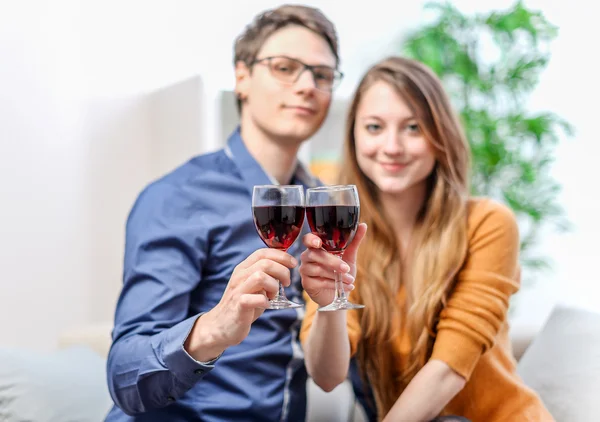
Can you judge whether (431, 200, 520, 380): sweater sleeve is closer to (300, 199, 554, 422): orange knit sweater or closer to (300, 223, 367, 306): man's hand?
(300, 199, 554, 422): orange knit sweater

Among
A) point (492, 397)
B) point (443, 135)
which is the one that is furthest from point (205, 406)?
point (443, 135)

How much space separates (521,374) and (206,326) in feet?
4.29

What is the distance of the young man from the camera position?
1.54 meters

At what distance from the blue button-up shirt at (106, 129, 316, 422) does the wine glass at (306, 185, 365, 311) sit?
453 millimetres

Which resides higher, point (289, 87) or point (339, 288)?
point (289, 87)

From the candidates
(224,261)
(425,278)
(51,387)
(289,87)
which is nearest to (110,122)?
(51,387)

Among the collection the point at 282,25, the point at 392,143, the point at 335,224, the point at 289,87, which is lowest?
the point at 335,224

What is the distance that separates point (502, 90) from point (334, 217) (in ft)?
10.3

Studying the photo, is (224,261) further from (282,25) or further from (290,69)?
(282,25)

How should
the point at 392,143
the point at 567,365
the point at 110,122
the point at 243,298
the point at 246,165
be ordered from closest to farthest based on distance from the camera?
the point at 243,298
the point at 392,143
the point at 246,165
the point at 567,365
the point at 110,122

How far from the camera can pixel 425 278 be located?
1892 millimetres

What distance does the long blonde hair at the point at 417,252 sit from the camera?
6.13 ft

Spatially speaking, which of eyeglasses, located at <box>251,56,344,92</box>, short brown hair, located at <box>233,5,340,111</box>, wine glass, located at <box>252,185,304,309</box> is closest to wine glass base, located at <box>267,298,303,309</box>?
wine glass, located at <box>252,185,304,309</box>

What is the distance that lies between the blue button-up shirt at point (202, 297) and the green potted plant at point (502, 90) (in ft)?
7.90
